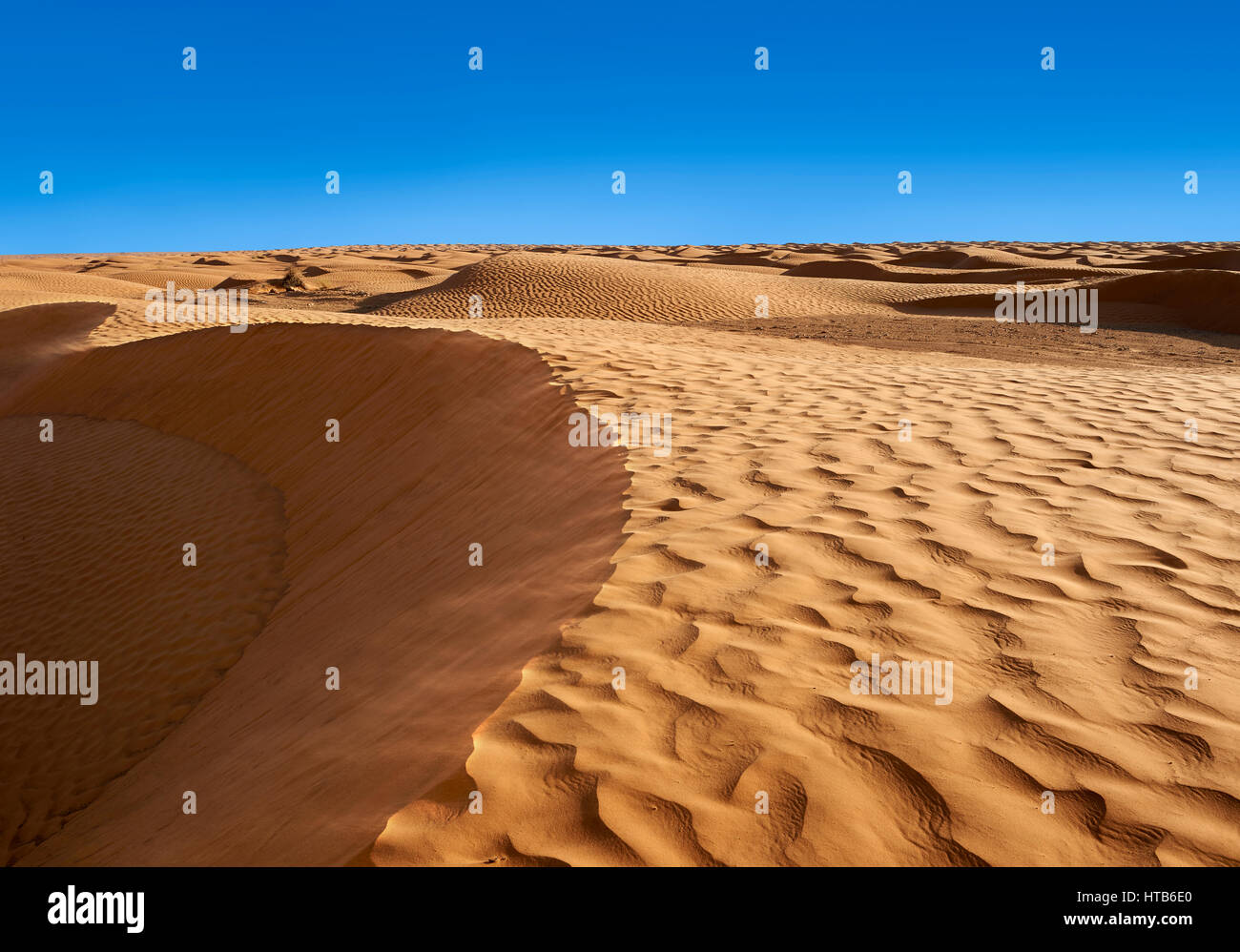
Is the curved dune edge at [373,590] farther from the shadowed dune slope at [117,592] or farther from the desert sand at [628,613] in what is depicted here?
the shadowed dune slope at [117,592]

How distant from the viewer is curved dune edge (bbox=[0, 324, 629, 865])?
8.43ft

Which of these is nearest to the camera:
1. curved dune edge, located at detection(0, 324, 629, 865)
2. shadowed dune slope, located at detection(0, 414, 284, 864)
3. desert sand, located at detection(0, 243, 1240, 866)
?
desert sand, located at detection(0, 243, 1240, 866)

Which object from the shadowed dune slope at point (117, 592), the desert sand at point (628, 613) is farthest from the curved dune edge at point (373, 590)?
the shadowed dune slope at point (117, 592)

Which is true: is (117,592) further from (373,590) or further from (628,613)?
(628,613)

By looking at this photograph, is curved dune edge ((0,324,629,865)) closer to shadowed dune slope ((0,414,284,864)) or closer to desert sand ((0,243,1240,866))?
desert sand ((0,243,1240,866))

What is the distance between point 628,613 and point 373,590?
8.06 ft

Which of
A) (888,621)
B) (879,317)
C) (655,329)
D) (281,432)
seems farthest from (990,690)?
(879,317)

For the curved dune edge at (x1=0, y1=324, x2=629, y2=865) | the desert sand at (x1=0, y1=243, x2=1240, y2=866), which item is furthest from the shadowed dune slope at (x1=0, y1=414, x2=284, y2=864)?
the curved dune edge at (x1=0, y1=324, x2=629, y2=865)

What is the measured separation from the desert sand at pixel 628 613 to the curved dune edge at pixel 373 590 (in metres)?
0.03

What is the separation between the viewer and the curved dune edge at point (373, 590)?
8.43 ft

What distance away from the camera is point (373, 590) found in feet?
16.1

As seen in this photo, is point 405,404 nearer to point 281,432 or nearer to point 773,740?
point 281,432

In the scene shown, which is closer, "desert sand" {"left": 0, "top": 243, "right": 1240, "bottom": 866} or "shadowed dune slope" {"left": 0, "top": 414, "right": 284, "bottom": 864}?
"desert sand" {"left": 0, "top": 243, "right": 1240, "bottom": 866}

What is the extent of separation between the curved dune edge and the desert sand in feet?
0.08
